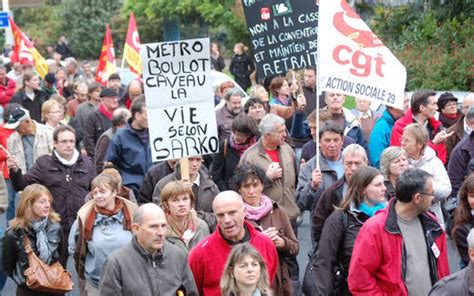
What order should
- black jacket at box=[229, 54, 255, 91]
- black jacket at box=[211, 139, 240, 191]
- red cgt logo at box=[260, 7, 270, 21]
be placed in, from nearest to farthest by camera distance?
1. black jacket at box=[211, 139, 240, 191]
2. red cgt logo at box=[260, 7, 270, 21]
3. black jacket at box=[229, 54, 255, 91]

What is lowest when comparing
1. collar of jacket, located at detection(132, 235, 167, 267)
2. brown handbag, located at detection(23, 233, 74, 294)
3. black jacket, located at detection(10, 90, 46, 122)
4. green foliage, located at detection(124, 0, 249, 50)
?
brown handbag, located at detection(23, 233, 74, 294)

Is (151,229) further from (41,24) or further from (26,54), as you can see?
(41,24)

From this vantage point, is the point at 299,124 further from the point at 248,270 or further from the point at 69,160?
the point at 248,270

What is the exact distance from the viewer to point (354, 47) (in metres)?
9.61

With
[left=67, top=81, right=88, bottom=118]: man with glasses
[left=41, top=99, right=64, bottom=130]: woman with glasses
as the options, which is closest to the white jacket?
[left=41, top=99, right=64, bottom=130]: woman with glasses

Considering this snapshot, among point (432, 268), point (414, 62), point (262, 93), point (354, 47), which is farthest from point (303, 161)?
point (414, 62)

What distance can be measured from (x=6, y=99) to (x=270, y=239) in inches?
456

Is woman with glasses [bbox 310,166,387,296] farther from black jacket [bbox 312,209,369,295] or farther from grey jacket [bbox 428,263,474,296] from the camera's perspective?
grey jacket [bbox 428,263,474,296]

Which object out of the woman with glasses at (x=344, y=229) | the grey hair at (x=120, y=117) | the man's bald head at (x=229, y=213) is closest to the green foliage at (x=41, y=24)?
the grey hair at (x=120, y=117)

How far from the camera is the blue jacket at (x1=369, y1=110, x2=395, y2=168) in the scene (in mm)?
11066

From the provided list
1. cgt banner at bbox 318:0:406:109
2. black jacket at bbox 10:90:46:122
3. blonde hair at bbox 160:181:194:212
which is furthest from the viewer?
black jacket at bbox 10:90:46:122

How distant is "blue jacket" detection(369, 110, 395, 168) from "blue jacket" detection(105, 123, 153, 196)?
2.27 m

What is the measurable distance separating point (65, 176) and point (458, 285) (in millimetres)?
4847

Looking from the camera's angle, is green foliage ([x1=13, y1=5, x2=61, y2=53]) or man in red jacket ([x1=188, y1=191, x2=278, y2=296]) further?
green foliage ([x1=13, y1=5, x2=61, y2=53])
